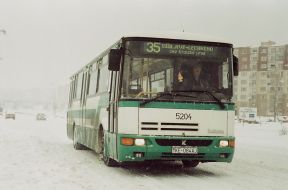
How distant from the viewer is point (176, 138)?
10484mm

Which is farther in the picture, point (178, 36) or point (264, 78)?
point (264, 78)

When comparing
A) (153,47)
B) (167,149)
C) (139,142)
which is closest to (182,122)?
(167,149)

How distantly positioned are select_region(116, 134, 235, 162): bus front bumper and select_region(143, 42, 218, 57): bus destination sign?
1.81 meters

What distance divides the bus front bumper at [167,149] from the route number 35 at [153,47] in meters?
1.83

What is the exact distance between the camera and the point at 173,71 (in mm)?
10742

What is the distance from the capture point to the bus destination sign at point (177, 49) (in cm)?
1080

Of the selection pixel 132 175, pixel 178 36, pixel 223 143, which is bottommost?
pixel 132 175

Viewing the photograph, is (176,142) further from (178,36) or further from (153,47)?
(178,36)

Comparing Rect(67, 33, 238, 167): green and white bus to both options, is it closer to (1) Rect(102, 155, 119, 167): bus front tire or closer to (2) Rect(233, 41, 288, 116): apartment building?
(1) Rect(102, 155, 119, 167): bus front tire

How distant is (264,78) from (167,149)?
12632 centimetres

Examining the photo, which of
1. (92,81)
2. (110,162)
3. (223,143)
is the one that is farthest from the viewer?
(92,81)

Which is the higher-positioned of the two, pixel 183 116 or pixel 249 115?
pixel 249 115

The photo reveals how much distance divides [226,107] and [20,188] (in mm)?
4688

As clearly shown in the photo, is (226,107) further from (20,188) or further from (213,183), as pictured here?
(20,188)
